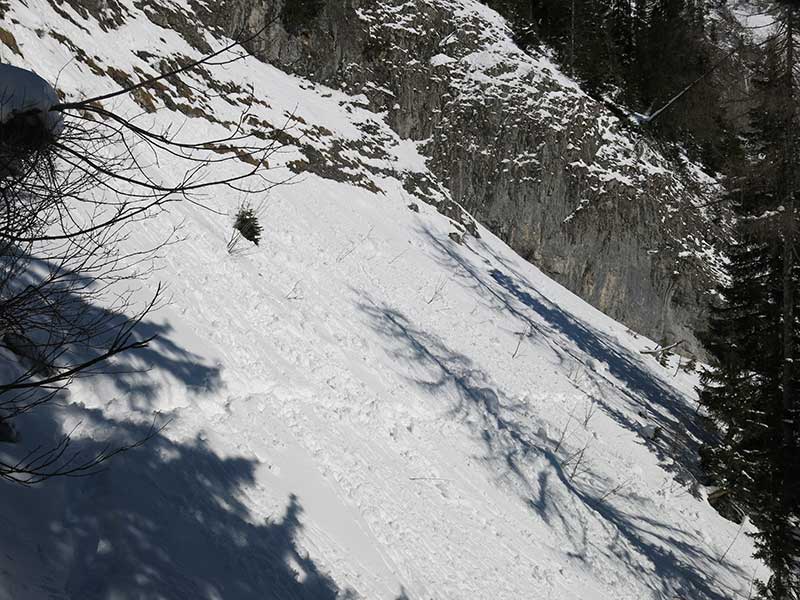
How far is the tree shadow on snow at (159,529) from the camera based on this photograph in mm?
2008

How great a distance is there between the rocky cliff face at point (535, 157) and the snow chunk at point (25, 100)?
19027 millimetres

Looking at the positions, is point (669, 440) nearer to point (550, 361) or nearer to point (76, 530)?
point (550, 361)

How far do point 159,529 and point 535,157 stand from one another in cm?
2106

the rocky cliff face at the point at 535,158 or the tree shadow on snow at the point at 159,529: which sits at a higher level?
the rocky cliff face at the point at 535,158

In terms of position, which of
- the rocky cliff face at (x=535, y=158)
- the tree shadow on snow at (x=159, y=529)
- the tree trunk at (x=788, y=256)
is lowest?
the tree shadow on snow at (x=159, y=529)

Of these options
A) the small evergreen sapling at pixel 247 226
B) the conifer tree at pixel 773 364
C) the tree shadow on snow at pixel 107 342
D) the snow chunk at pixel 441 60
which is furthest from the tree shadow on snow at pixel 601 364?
the snow chunk at pixel 441 60

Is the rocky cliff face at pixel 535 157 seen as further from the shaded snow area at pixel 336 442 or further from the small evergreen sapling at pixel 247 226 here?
the small evergreen sapling at pixel 247 226

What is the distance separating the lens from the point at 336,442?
4.35 meters

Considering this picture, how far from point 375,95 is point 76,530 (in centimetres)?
2120

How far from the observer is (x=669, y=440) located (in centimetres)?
903

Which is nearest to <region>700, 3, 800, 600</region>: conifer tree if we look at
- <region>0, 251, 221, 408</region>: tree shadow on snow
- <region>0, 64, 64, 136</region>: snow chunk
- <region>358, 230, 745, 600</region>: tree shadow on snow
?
<region>358, 230, 745, 600</region>: tree shadow on snow

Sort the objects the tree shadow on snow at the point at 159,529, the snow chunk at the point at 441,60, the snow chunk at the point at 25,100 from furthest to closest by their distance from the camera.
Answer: the snow chunk at the point at 441,60, the snow chunk at the point at 25,100, the tree shadow on snow at the point at 159,529

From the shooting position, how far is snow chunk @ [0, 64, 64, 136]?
2150 millimetres

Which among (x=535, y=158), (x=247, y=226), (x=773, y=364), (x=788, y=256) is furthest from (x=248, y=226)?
(x=535, y=158)
